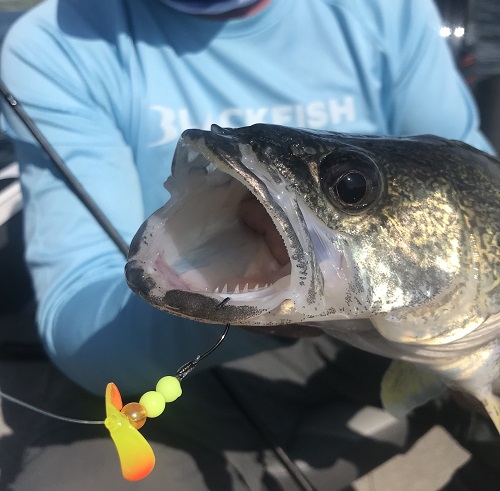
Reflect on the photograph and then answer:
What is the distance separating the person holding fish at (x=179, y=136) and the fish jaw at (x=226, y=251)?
0.68 ft

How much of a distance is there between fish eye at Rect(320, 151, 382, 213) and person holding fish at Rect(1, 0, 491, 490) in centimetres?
28

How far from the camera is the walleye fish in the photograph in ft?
2.08

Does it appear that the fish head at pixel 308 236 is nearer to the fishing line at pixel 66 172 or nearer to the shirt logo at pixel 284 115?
the fishing line at pixel 66 172

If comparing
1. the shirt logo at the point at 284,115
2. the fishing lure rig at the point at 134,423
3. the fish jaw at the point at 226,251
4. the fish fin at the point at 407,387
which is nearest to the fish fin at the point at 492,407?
the fish fin at the point at 407,387

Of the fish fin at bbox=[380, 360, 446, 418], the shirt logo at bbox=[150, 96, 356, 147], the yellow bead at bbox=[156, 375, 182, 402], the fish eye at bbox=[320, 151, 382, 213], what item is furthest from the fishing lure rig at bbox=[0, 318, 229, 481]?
the shirt logo at bbox=[150, 96, 356, 147]

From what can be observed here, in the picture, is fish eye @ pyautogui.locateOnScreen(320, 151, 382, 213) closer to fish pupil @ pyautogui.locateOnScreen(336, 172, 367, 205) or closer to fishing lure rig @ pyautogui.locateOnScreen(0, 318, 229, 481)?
fish pupil @ pyautogui.locateOnScreen(336, 172, 367, 205)

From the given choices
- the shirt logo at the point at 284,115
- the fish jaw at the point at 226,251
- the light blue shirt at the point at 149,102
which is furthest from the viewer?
the shirt logo at the point at 284,115

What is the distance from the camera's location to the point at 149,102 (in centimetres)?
118

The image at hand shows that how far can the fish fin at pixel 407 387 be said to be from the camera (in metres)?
1.00

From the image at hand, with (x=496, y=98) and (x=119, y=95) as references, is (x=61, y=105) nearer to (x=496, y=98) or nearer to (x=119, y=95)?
(x=119, y=95)

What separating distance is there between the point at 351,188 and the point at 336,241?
0.07 meters

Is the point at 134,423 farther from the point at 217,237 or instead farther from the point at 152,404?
the point at 217,237

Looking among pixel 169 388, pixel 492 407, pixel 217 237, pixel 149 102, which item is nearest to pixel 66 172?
pixel 149 102

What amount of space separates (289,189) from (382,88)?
78 centimetres
